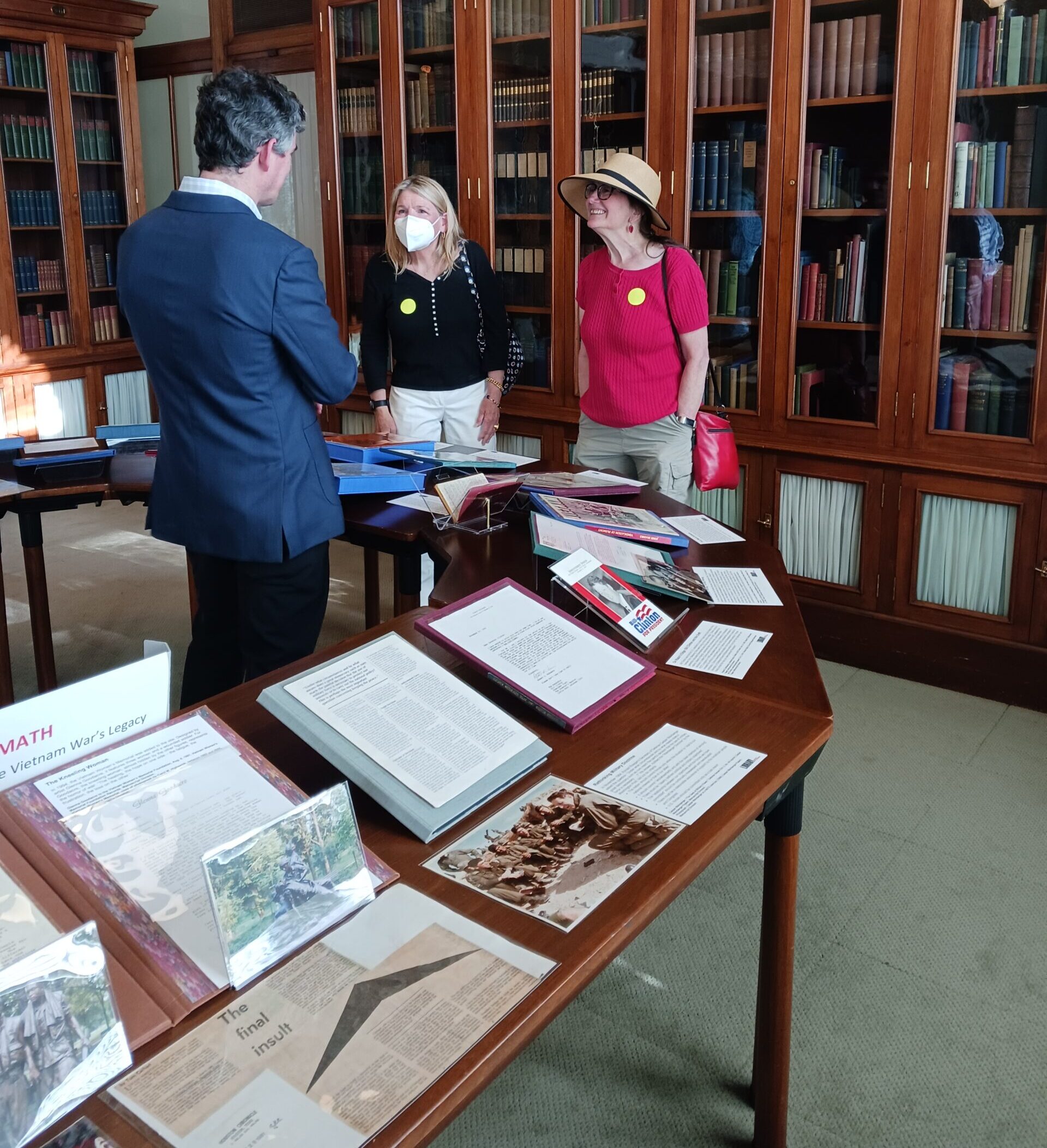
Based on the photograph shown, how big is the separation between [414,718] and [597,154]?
3.07m

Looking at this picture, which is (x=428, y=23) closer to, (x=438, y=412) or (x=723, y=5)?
(x=723, y=5)

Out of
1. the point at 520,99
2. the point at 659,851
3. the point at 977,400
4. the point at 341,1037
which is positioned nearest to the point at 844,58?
the point at 977,400

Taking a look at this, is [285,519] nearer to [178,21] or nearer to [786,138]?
[786,138]

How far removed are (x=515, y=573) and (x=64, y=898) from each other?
4.06 ft

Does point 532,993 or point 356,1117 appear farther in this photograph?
point 532,993

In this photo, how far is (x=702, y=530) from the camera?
2.42 metres

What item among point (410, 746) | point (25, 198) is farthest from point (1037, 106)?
point (25, 198)

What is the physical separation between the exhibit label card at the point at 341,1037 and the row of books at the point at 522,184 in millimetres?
3452

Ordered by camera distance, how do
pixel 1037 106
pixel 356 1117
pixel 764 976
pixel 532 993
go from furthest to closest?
1. pixel 1037 106
2. pixel 764 976
3. pixel 532 993
4. pixel 356 1117

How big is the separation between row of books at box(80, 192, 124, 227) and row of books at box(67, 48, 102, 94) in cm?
54

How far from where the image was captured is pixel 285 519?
220 cm

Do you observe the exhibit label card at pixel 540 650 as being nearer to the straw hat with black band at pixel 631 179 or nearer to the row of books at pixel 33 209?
the straw hat with black band at pixel 631 179

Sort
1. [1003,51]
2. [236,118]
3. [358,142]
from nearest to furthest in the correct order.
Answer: [236,118]
[1003,51]
[358,142]

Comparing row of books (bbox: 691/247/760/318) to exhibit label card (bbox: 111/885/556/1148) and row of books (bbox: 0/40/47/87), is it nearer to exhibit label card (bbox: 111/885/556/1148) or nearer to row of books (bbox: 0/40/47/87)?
exhibit label card (bbox: 111/885/556/1148)
